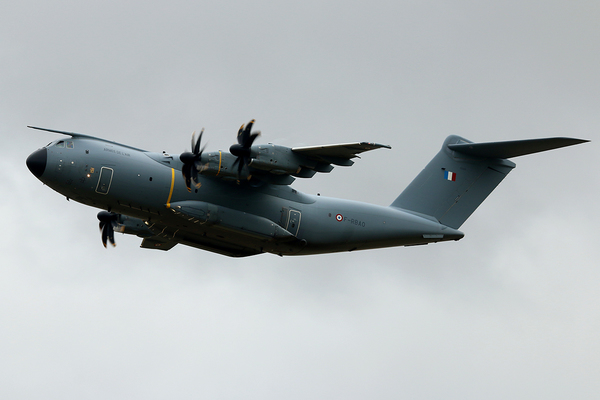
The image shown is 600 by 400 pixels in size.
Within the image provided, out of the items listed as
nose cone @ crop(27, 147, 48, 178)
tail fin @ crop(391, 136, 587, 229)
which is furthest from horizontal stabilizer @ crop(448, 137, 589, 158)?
nose cone @ crop(27, 147, 48, 178)

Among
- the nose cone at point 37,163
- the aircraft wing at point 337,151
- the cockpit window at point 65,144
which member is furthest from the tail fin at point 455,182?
the nose cone at point 37,163

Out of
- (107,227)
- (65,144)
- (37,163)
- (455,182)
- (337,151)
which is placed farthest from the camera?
(455,182)

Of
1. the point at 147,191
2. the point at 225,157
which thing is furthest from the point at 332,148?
the point at 147,191

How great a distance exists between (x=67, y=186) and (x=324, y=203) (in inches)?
257

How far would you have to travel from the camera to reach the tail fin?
21.2 m

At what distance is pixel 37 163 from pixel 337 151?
22.1 ft

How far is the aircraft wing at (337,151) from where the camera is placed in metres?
17.3

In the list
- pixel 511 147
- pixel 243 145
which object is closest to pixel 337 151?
pixel 243 145

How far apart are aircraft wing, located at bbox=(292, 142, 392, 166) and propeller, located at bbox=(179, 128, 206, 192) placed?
2223 mm

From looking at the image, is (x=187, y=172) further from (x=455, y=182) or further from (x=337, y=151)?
(x=455, y=182)

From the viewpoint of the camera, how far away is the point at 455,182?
2153 cm

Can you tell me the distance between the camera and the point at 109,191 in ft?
55.7

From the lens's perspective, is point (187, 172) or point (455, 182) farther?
point (455, 182)

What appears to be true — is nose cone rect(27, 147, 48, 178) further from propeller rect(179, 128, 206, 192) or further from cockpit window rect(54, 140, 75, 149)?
propeller rect(179, 128, 206, 192)
